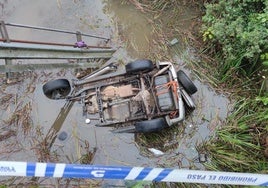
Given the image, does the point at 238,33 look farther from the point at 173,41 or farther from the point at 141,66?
the point at 141,66

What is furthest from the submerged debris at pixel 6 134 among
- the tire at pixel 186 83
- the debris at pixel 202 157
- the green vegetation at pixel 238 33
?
the green vegetation at pixel 238 33

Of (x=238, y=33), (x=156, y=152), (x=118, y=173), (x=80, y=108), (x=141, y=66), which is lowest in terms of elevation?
(x=156, y=152)

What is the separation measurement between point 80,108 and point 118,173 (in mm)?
2231

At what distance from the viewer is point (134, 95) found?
619 centimetres

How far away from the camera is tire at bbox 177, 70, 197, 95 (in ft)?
20.2

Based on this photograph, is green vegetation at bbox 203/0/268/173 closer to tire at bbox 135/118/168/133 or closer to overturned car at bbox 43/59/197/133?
overturned car at bbox 43/59/197/133

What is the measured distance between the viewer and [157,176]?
186 inches

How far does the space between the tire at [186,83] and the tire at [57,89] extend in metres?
1.95

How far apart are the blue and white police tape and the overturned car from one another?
127cm

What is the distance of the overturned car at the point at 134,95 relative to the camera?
19.5ft

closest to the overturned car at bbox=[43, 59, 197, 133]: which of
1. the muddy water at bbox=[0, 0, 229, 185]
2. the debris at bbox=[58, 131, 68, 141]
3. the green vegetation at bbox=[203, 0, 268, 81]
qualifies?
the muddy water at bbox=[0, 0, 229, 185]

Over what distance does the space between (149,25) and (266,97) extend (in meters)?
2.55

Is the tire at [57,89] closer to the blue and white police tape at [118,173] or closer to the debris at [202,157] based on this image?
the blue and white police tape at [118,173]

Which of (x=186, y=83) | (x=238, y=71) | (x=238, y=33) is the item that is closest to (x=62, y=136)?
(x=186, y=83)
